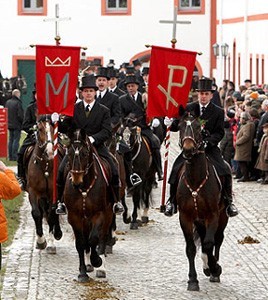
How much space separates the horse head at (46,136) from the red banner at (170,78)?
176 cm

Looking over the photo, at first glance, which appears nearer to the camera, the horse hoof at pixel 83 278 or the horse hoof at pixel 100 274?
the horse hoof at pixel 83 278

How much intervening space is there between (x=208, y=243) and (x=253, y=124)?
13.6 meters

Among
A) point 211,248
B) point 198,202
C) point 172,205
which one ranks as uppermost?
point 198,202

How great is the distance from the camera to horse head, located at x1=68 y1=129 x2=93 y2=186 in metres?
16.4

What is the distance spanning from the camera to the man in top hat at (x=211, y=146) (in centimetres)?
1712

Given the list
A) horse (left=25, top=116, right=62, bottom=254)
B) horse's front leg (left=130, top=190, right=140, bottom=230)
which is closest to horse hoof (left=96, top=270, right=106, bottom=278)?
horse (left=25, top=116, right=62, bottom=254)

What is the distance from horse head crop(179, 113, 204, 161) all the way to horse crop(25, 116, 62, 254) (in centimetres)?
375

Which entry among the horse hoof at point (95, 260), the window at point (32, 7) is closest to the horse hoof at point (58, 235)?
the horse hoof at point (95, 260)

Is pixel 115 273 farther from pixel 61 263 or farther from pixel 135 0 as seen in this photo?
pixel 135 0

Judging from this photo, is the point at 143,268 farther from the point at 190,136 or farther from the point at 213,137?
the point at 190,136

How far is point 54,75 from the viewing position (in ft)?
62.6

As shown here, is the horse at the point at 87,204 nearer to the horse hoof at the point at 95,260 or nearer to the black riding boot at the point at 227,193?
the horse hoof at the point at 95,260

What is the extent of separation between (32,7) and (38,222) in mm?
40608

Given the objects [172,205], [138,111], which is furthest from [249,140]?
[172,205]
